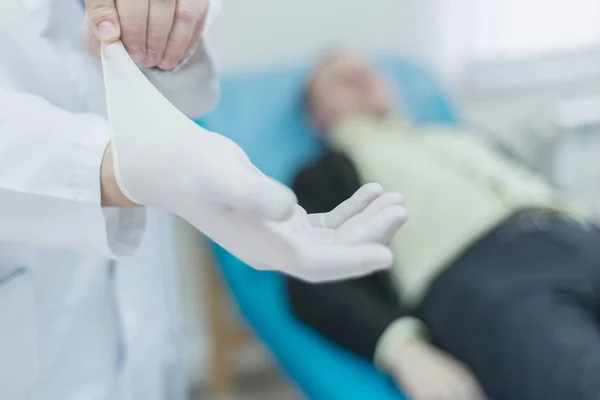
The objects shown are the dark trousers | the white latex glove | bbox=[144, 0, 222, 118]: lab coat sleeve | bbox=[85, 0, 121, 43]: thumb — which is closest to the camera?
the white latex glove

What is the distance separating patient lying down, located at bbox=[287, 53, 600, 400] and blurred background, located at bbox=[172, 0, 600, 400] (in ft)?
1.58

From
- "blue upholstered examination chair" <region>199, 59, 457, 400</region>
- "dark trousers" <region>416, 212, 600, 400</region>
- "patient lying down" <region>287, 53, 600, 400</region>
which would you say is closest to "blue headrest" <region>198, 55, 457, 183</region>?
"blue upholstered examination chair" <region>199, 59, 457, 400</region>

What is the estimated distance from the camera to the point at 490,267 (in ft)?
3.94

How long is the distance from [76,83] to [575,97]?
182 cm

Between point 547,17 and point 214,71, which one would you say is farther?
point 547,17

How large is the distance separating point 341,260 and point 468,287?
73 centimetres

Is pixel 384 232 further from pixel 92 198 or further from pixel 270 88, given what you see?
pixel 270 88

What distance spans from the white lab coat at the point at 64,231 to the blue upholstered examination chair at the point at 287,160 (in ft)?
1.10

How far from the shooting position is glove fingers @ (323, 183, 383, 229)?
54cm

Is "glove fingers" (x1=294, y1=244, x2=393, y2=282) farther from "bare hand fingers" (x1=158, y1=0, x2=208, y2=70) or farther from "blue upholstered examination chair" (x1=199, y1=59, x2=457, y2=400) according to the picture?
"blue upholstered examination chair" (x1=199, y1=59, x2=457, y2=400)

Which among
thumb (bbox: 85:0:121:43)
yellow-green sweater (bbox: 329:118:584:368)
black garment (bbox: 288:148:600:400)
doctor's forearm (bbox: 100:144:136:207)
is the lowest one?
black garment (bbox: 288:148:600:400)

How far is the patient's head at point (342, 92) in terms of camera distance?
172 centimetres

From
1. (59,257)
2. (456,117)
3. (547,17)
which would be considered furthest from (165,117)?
(547,17)

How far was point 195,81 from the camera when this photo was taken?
0.73m
